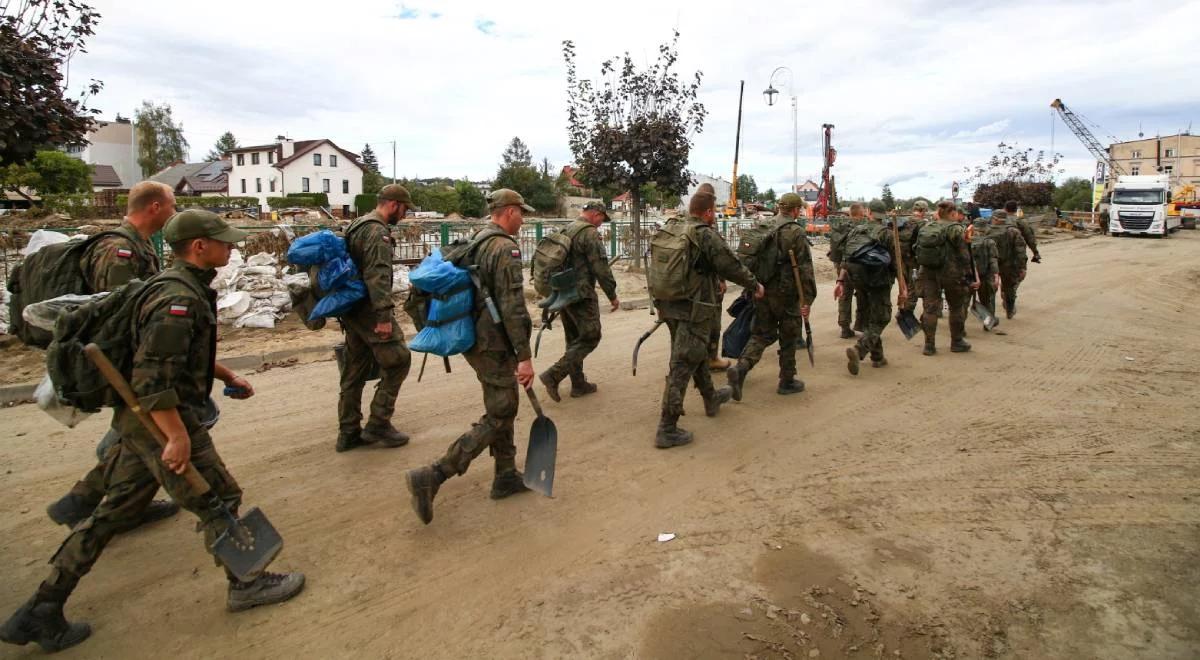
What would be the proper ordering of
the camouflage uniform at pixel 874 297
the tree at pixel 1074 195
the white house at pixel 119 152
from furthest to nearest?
the white house at pixel 119 152 → the tree at pixel 1074 195 → the camouflage uniform at pixel 874 297

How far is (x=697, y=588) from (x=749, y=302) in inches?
150

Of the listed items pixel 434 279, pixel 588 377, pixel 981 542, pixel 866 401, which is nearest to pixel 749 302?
Answer: pixel 866 401

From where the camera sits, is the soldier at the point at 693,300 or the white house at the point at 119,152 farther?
the white house at the point at 119,152

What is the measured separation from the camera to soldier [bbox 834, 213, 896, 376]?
7273mm

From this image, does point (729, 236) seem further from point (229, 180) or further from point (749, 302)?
point (229, 180)

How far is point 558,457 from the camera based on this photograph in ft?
16.7

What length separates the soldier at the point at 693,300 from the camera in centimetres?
528

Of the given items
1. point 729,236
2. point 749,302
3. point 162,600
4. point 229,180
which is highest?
point 229,180

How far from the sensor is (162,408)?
2.81 meters

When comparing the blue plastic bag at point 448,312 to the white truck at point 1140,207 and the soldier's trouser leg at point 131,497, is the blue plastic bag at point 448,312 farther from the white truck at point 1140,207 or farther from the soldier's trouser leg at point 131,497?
the white truck at point 1140,207

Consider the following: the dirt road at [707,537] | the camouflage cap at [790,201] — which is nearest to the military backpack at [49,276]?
the dirt road at [707,537]

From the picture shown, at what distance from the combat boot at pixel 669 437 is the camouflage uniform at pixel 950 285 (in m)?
4.56

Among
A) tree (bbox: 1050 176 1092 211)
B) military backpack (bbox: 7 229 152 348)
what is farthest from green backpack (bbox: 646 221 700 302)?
tree (bbox: 1050 176 1092 211)

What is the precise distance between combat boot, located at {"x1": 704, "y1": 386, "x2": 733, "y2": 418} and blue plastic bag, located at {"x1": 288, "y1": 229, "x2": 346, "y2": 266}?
3.26 meters
